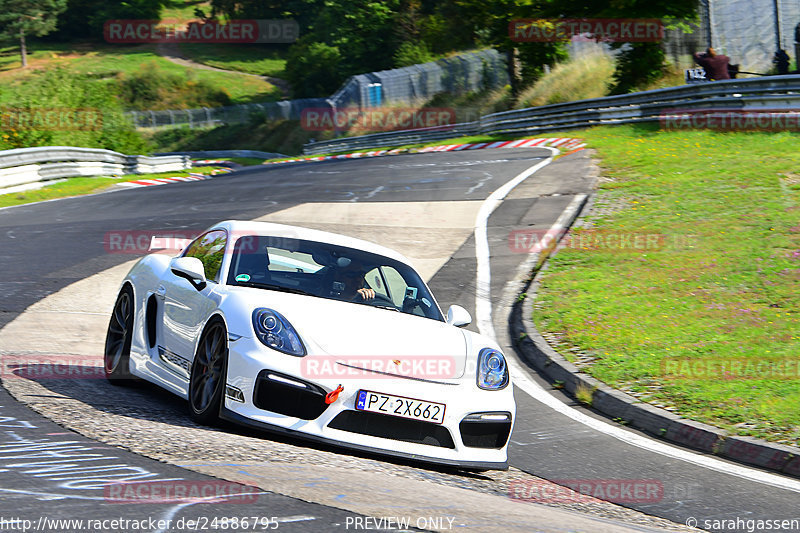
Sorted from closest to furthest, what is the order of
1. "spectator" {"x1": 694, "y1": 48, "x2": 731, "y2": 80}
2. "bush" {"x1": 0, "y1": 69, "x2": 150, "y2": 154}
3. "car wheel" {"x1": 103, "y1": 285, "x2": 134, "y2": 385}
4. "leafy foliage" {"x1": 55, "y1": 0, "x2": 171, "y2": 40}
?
"car wheel" {"x1": 103, "y1": 285, "x2": 134, "y2": 385}
"spectator" {"x1": 694, "y1": 48, "x2": 731, "y2": 80}
"bush" {"x1": 0, "y1": 69, "x2": 150, "y2": 154}
"leafy foliage" {"x1": 55, "y1": 0, "x2": 171, "y2": 40}

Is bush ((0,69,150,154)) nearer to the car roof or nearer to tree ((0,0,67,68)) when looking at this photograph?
the car roof

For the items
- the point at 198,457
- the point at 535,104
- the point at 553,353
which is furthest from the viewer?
the point at 535,104

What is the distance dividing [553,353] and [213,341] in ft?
14.5

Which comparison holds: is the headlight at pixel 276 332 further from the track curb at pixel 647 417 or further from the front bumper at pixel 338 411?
the track curb at pixel 647 417

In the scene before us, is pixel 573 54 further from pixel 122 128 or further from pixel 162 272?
pixel 162 272

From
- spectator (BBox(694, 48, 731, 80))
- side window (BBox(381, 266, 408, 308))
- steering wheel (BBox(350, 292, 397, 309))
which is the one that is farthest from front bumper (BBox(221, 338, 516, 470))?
spectator (BBox(694, 48, 731, 80))

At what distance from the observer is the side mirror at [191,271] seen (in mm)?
6461

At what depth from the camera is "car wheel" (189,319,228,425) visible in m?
5.73

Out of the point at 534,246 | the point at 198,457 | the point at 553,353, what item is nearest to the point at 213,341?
the point at 198,457

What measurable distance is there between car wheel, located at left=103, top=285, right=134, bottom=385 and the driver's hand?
6.43 feet

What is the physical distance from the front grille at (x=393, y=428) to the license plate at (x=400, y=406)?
30 millimetres

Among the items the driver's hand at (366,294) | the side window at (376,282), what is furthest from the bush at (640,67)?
the driver's hand at (366,294)

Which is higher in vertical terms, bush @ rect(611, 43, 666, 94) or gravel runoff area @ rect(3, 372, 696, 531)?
bush @ rect(611, 43, 666, 94)

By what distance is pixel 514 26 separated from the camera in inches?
1607
